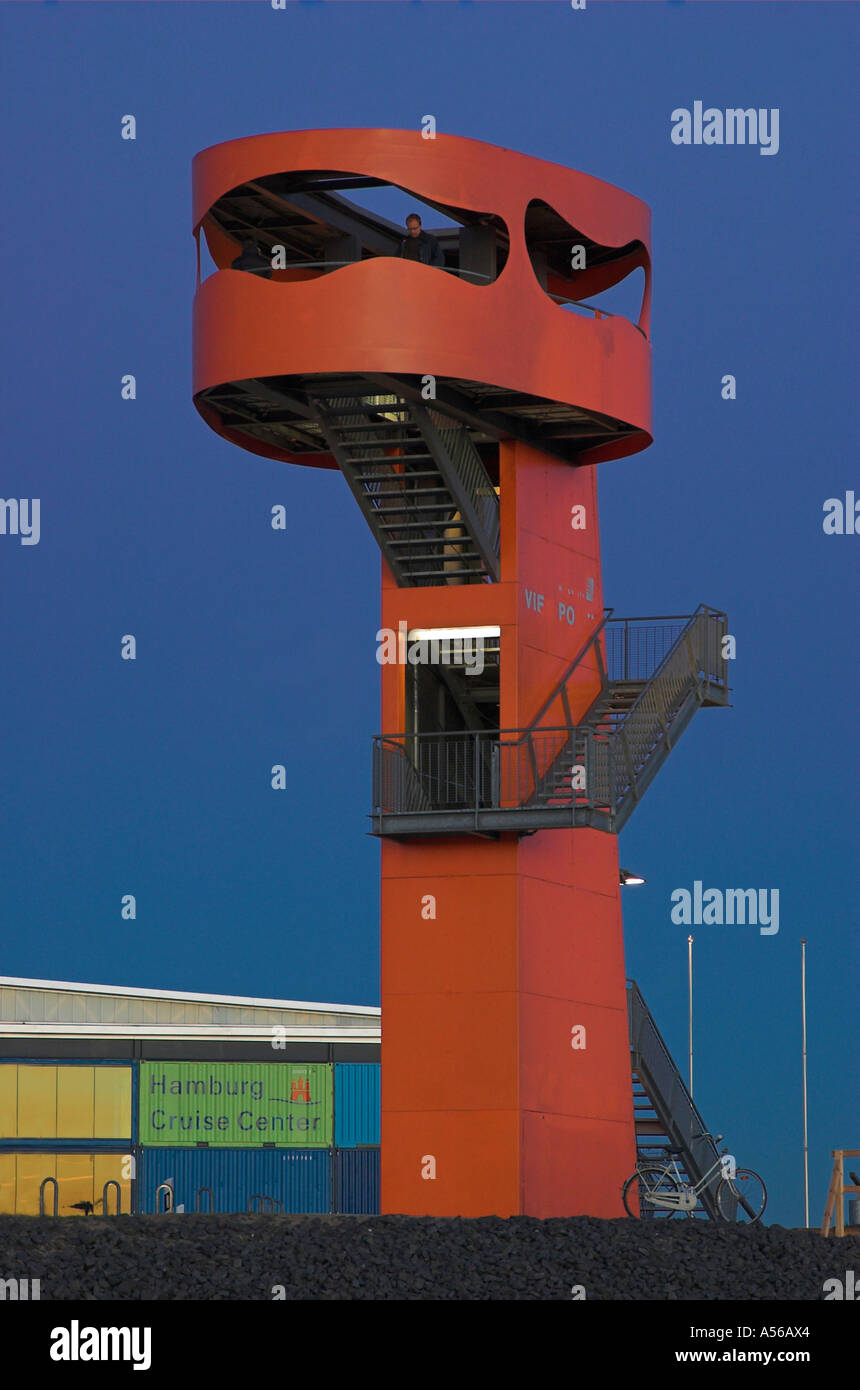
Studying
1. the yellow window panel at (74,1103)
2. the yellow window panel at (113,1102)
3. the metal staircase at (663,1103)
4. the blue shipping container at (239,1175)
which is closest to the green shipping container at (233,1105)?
the blue shipping container at (239,1175)

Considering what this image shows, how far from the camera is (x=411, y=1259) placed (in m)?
26.0

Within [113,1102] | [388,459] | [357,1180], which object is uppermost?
[388,459]

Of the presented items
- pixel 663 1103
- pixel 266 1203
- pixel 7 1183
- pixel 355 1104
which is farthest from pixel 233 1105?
pixel 663 1103

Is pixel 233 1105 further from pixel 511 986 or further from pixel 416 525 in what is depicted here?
pixel 416 525

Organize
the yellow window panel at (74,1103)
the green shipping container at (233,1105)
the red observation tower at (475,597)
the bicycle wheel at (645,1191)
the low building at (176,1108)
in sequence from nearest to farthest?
the red observation tower at (475,597)
the bicycle wheel at (645,1191)
the low building at (176,1108)
the yellow window panel at (74,1103)
the green shipping container at (233,1105)

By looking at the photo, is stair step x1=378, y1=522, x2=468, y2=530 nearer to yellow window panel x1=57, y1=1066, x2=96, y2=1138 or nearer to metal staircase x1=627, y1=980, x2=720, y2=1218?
metal staircase x1=627, y1=980, x2=720, y2=1218

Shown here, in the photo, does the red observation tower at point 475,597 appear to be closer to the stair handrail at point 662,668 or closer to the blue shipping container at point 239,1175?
the stair handrail at point 662,668

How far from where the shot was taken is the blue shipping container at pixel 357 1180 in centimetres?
6662

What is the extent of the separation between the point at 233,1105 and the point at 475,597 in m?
35.4

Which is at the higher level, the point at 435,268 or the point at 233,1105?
the point at 435,268

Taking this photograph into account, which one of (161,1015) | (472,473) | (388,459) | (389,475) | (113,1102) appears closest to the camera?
(388,459)

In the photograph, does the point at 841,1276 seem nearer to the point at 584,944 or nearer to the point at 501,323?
the point at 584,944

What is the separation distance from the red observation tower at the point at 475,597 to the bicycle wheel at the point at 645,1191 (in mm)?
272
